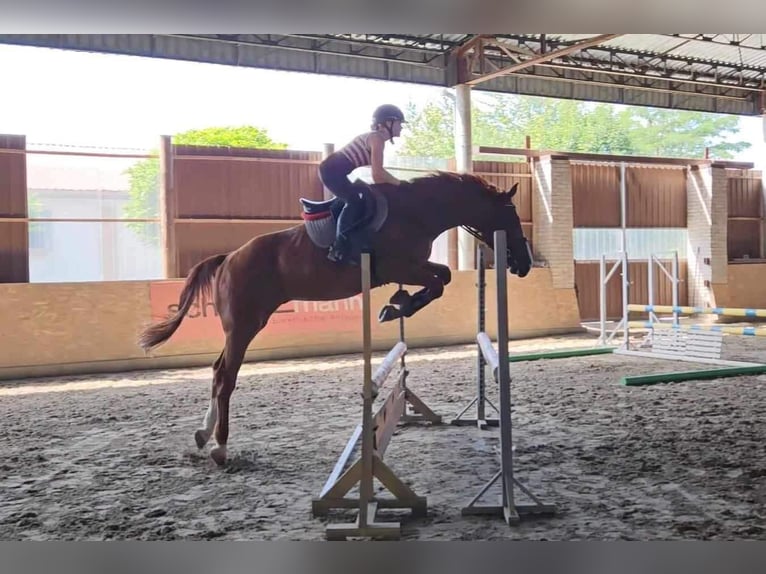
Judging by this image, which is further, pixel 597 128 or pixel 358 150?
pixel 597 128

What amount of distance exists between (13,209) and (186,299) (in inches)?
207

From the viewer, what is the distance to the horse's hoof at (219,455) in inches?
145

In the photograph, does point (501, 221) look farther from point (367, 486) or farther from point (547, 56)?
point (547, 56)

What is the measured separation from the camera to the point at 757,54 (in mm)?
13156

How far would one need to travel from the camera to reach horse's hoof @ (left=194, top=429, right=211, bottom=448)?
3953mm

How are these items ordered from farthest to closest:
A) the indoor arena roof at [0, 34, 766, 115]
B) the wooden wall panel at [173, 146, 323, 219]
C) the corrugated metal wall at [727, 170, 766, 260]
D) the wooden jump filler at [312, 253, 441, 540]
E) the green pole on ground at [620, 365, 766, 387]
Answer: the corrugated metal wall at [727, 170, 766, 260] → the indoor arena roof at [0, 34, 766, 115] → the wooden wall panel at [173, 146, 323, 219] → the green pole on ground at [620, 365, 766, 387] → the wooden jump filler at [312, 253, 441, 540]

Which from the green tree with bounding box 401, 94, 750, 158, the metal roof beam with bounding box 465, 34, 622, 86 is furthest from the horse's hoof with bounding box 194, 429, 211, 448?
the green tree with bounding box 401, 94, 750, 158

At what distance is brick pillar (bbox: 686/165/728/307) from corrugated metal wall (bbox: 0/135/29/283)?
11.5 metres

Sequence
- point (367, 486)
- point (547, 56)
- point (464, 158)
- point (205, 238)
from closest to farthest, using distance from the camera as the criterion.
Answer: point (367, 486), point (205, 238), point (547, 56), point (464, 158)

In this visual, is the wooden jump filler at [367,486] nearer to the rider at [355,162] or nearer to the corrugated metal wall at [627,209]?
the rider at [355,162]

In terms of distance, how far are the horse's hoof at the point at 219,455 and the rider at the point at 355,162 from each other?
1.26 metres

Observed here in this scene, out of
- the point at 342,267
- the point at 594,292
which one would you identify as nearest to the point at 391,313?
the point at 342,267

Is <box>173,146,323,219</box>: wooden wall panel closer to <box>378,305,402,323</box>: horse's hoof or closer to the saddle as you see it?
the saddle

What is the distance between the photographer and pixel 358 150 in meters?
3.49
